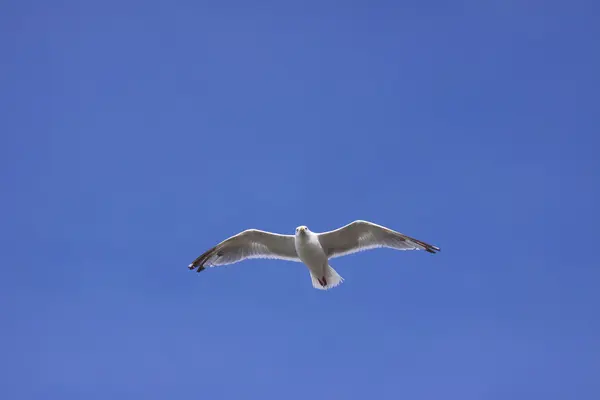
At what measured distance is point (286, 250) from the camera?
17906 millimetres

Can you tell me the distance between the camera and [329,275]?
17406 mm

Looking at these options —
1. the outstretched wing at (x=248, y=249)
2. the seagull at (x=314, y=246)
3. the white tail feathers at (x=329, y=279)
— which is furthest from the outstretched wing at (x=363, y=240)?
the outstretched wing at (x=248, y=249)

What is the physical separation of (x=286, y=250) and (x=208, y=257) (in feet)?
5.86

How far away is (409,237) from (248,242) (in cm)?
369

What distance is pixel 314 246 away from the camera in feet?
55.5

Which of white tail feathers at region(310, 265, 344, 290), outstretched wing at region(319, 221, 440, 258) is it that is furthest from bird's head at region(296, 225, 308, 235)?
white tail feathers at region(310, 265, 344, 290)

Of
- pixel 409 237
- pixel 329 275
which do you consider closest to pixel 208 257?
pixel 329 275

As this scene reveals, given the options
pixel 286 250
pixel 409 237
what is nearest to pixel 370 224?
pixel 409 237

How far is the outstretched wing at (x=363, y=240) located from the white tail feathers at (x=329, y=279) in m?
0.40

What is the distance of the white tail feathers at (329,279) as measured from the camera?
17.4 m

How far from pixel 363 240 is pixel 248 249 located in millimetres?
2674

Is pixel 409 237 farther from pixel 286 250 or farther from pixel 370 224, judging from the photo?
pixel 286 250

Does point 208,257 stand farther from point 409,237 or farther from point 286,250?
point 409,237

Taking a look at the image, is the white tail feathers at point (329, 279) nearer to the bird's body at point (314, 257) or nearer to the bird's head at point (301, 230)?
the bird's body at point (314, 257)
